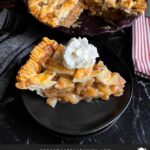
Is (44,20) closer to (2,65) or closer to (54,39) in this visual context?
(54,39)

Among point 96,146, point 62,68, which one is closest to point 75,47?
point 62,68

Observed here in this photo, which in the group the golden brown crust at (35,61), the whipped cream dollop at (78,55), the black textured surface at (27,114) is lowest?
the black textured surface at (27,114)

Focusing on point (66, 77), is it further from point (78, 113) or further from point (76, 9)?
point (76, 9)

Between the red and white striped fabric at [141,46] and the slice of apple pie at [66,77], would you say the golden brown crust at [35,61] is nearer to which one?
the slice of apple pie at [66,77]

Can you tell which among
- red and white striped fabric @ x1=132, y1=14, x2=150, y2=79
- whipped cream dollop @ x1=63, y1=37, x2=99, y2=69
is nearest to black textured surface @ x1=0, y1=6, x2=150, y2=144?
red and white striped fabric @ x1=132, y1=14, x2=150, y2=79

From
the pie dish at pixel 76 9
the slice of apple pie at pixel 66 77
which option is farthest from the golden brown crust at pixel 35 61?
the pie dish at pixel 76 9
